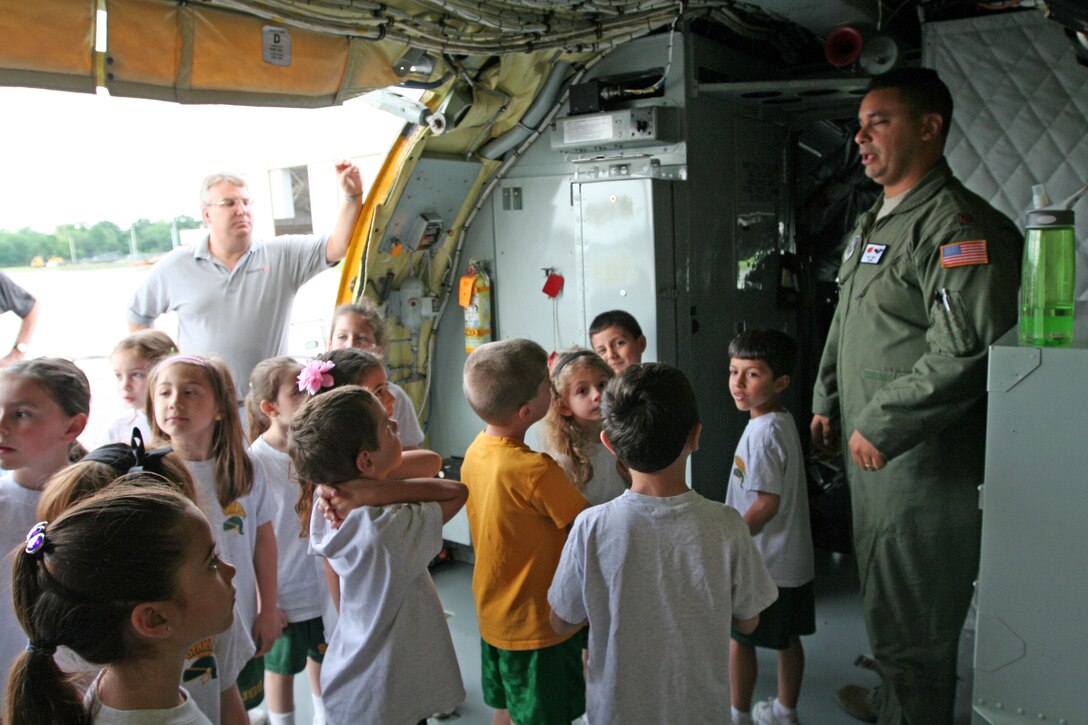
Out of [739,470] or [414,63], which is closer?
[739,470]

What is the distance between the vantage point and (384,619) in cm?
219

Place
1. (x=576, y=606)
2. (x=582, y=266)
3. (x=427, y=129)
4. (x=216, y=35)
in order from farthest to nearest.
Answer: (x=582, y=266)
(x=427, y=129)
(x=216, y=35)
(x=576, y=606)

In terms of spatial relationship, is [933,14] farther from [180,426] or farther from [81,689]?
[81,689]

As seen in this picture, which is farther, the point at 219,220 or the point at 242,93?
the point at 219,220

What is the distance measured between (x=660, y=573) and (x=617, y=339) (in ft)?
6.08

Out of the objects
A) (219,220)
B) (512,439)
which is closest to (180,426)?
(512,439)

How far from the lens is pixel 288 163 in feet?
21.5

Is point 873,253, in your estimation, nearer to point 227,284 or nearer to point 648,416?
point 648,416

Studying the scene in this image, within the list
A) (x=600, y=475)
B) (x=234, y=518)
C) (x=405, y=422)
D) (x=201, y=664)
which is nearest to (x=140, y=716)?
(x=201, y=664)

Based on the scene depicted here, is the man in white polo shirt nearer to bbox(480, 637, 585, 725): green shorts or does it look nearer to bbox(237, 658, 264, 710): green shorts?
bbox(237, 658, 264, 710): green shorts

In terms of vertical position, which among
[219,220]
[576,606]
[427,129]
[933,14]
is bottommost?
[576,606]

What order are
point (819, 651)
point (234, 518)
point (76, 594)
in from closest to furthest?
1. point (76, 594)
2. point (234, 518)
3. point (819, 651)

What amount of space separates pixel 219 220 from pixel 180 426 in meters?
1.73

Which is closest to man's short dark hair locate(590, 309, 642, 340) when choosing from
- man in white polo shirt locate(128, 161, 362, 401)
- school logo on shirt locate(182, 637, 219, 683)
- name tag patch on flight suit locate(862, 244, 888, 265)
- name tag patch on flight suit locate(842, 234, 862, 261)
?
name tag patch on flight suit locate(842, 234, 862, 261)
